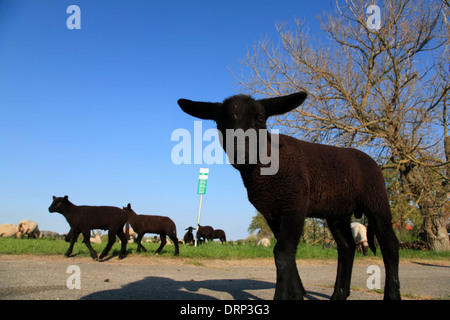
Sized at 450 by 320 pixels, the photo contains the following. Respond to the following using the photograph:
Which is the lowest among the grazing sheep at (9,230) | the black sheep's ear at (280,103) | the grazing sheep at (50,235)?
the grazing sheep at (50,235)

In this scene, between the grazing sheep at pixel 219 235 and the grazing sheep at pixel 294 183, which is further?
the grazing sheep at pixel 219 235

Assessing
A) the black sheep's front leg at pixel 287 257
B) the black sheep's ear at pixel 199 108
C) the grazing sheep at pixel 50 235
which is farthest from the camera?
the grazing sheep at pixel 50 235

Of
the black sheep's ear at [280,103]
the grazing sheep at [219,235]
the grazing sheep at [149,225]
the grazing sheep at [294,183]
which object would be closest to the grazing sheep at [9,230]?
the grazing sheep at [219,235]

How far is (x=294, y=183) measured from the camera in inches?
158

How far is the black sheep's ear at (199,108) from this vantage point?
4504 mm

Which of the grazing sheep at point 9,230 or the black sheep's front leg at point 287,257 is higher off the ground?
the black sheep's front leg at point 287,257

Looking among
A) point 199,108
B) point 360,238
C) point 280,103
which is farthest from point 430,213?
point 199,108

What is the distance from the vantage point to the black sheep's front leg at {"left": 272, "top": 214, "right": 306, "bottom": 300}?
11.5 ft

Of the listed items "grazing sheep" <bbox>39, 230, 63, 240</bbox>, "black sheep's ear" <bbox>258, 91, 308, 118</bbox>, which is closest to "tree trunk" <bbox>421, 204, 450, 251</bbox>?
"black sheep's ear" <bbox>258, 91, 308, 118</bbox>

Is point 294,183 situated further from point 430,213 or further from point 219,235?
point 219,235

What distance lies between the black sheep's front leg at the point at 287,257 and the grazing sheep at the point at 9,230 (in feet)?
100

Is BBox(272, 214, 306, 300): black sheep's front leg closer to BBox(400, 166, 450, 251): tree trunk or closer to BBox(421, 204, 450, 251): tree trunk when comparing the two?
BBox(400, 166, 450, 251): tree trunk

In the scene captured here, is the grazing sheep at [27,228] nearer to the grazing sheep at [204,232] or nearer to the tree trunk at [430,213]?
the grazing sheep at [204,232]
